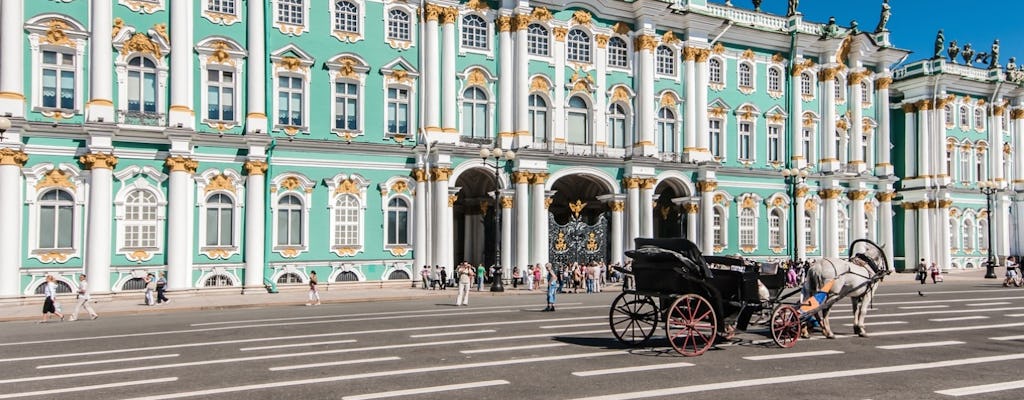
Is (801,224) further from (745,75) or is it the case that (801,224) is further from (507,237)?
(507,237)

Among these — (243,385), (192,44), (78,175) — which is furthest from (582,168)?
(243,385)

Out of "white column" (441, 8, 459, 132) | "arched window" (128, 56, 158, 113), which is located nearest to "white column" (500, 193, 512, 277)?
"white column" (441, 8, 459, 132)

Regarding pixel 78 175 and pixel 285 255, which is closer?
pixel 78 175

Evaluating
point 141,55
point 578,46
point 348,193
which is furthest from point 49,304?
point 578,46

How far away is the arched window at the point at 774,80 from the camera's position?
4847cm

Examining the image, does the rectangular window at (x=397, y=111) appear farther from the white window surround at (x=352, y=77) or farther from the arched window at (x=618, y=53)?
the arched window at (x=618, y=53)

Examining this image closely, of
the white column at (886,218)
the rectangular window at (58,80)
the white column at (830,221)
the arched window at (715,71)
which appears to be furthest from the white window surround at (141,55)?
the white column at (886,218)

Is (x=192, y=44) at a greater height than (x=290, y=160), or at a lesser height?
greater

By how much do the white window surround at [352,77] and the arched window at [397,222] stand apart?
3491 millimetres

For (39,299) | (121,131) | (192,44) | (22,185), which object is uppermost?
(192,44)

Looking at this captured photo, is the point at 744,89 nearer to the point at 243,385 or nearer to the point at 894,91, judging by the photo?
the point at 894,91

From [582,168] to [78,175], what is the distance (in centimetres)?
2206

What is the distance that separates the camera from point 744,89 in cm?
4731

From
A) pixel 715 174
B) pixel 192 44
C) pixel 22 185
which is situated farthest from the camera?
pixel 715 174
